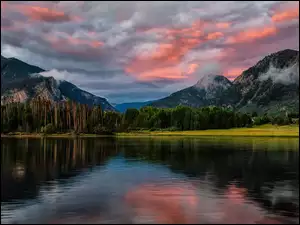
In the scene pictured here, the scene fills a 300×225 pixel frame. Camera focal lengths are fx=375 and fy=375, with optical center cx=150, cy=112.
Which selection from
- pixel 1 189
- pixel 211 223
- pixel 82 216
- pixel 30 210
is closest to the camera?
pixel 211 223

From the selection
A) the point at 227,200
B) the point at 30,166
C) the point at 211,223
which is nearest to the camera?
the point at 211,223

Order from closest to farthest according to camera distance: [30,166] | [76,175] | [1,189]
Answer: [1,189] → [76,175] → [30,166]

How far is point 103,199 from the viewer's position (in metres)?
36.1

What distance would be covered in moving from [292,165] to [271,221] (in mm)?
39989

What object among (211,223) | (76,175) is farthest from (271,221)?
(76,175)

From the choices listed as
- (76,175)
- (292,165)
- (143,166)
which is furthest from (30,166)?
(292,165)

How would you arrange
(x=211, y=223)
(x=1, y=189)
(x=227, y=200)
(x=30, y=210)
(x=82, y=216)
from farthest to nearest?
(x=1, y=189) < (x=227, y=200) < (x=30, y=210) < (x=82, y=216) < (x=211, y=223)

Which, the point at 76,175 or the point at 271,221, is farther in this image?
the point at 76,175

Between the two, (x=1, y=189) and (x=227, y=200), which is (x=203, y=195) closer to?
(x=227, y=200)

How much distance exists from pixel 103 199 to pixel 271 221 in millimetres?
15886

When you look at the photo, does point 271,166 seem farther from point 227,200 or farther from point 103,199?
point 103,199

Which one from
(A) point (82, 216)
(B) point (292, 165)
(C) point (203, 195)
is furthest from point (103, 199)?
(B) point (292, 165)

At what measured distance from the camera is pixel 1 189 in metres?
40.6

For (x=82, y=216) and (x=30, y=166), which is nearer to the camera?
(x=82, y=216)
